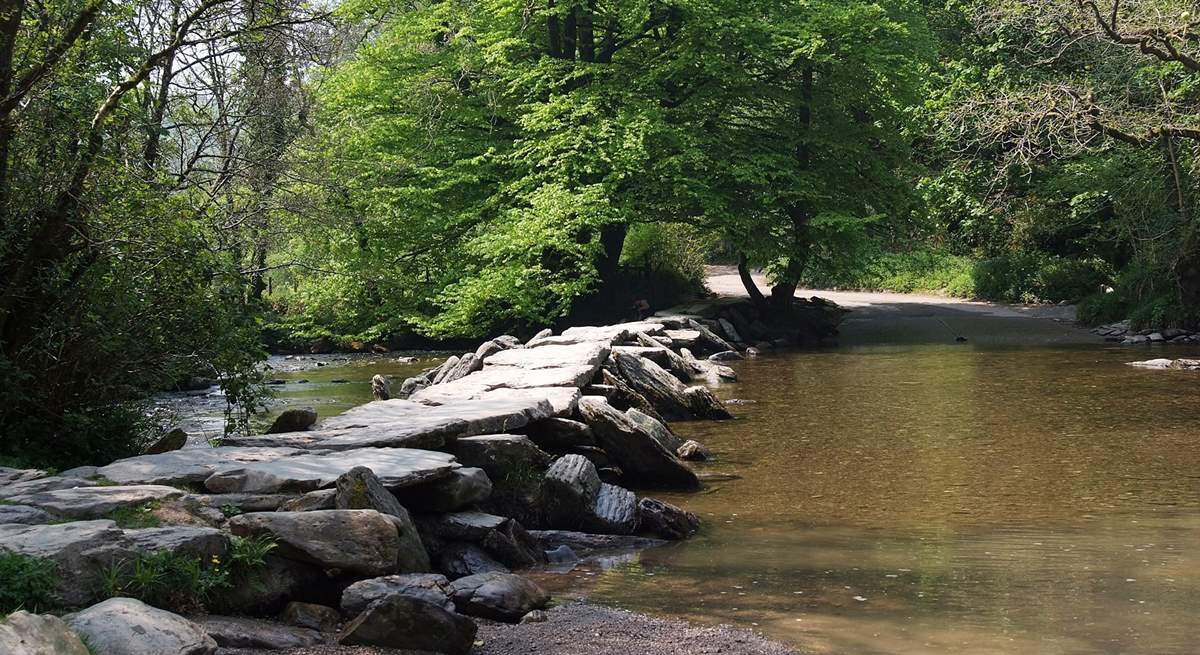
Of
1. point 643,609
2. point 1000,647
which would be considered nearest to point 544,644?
point 643,609

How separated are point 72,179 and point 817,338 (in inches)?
706

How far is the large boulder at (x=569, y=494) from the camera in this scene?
792 centimetres

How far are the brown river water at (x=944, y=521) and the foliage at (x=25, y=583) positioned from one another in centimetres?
274

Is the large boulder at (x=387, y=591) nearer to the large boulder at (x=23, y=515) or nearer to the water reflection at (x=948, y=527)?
the water reflection at (x=948, y=527)

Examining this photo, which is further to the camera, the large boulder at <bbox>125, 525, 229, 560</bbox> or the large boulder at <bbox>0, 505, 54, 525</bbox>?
the large boulder at <bbox>0, 505, 54, 525</bbox>

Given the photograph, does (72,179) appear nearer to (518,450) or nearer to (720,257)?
(518,450)

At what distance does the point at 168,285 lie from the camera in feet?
28.4

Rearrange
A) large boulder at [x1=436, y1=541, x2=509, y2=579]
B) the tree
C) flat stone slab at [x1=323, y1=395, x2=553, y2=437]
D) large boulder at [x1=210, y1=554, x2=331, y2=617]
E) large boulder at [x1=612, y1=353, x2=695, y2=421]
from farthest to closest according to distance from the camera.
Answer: the tree, large boulder at [x1=612, y1=353, x2=695, y2=421], flat stone slab at [x1=323, y1=395, x2=553, y2=437], large boulder at [x1=436, y1=541, x2=509, y2=579], large boulder at [x1=210, y1=554, x2=331, y2=617]

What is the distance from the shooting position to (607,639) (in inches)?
210

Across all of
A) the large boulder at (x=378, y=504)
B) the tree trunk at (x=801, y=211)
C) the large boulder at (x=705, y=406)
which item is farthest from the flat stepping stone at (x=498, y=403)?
the tree trunk at (x=801, y=211)

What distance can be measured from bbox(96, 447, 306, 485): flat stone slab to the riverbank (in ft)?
0.06

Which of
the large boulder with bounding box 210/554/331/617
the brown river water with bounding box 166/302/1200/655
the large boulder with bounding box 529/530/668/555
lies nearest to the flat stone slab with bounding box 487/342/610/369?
the brown river water with bounding box 166/302/1200/655

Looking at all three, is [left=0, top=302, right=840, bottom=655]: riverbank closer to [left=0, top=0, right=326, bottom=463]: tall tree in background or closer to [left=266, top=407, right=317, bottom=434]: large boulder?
[left=266, top=407, right=317, bottom=434]: large boulder

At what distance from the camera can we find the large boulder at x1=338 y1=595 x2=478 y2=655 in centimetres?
502
